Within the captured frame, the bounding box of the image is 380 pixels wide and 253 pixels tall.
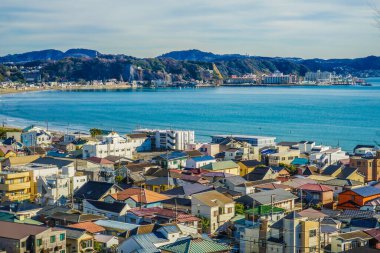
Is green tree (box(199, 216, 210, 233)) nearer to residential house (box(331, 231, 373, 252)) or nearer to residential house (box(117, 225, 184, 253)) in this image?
residential house (box(117, 225, 184, 253))

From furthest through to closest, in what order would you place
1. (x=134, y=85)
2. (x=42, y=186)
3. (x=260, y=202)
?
(x=134, y=85) → (x=42, y=186) → (x=260, y=202)

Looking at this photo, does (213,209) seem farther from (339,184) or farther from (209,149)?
(209,149)

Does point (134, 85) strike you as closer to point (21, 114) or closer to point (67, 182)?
point (21, 114)

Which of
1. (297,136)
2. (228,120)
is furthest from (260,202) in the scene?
(228,120)

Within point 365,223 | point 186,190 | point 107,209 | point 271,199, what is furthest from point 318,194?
point 107,209

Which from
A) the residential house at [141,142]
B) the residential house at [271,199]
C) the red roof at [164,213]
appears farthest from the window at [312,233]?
the residential house at [141,142]

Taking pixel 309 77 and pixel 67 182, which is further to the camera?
pixel 309 77
